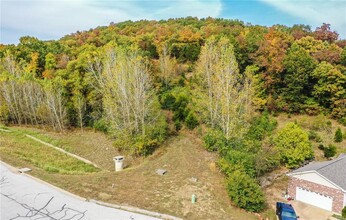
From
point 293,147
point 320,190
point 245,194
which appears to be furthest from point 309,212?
point 293,147

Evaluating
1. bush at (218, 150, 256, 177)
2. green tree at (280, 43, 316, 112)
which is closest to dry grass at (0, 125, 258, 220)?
bush at (218, 150, 256, 177)

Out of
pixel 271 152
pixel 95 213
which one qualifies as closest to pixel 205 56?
pixel 271 152

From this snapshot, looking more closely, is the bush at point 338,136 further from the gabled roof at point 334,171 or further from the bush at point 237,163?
the bush at point 237,163

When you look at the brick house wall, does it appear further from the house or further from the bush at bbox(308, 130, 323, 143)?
the bush at bbox(308, 130, 323, 143)

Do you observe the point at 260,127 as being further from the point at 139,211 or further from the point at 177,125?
the point at 139,211

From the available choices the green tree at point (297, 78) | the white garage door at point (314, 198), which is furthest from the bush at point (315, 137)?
the white garage door at point (314, 198)

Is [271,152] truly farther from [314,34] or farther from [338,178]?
[314,34]

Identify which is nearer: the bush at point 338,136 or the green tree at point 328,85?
the bush at point 338,136

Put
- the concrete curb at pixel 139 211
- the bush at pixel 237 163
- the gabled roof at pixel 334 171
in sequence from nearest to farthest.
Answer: the concrete curb at pixel 139 211 → the gabled roof at pixel 334 171 → the bush at pixel 237 163
